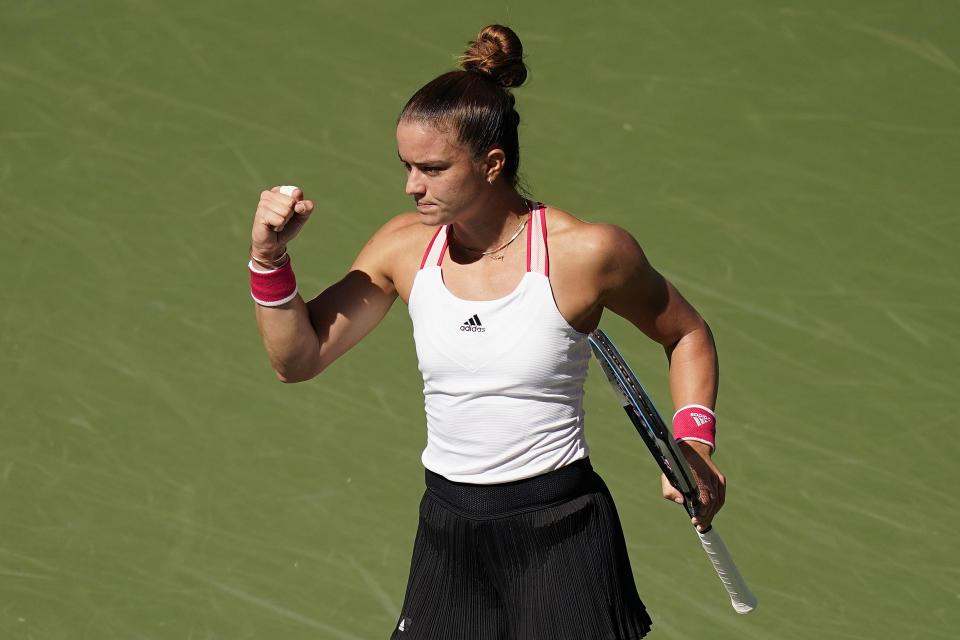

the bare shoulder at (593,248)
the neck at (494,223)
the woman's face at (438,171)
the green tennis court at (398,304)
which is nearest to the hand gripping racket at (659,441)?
the bare shoulder at (593,248)

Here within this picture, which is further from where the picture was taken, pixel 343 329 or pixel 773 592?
pixel 773 592

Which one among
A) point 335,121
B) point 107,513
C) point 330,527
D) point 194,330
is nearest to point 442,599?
point 330,527

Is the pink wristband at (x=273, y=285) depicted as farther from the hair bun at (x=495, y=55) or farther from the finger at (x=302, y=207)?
the hair bun at (x=495, y=55)

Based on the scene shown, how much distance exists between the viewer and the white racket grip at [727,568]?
2395 millimetres

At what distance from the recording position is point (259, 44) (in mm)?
4617

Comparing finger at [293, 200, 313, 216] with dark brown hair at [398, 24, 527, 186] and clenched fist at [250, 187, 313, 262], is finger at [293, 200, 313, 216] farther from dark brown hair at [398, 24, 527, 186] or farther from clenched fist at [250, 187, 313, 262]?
dark brown hair at [398, 24, 527, 186]

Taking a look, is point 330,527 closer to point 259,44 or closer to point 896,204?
point 259,44

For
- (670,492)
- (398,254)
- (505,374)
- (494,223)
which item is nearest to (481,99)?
(494,223)

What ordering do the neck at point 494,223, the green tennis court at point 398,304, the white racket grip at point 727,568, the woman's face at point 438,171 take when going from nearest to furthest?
the woman's face at point 438,171, the neck at point 494,223, the white racket grip at point 727,568, the green tennis court at point 398,304

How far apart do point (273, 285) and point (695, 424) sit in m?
0.81

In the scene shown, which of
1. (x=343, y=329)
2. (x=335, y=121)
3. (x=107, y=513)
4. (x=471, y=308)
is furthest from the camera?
(x=335, y=121)

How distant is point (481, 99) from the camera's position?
2203 mm

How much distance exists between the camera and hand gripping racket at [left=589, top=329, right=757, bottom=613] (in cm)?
221

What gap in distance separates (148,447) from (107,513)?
249mm
